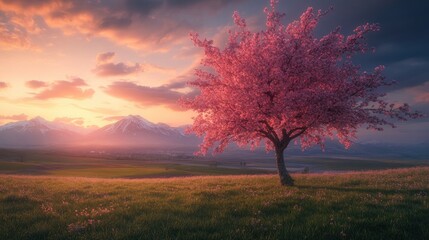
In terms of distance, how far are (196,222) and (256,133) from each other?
16.0 m

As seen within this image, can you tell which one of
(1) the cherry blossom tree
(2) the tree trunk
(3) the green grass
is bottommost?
(3) the green grass

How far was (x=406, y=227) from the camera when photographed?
11.6 metres

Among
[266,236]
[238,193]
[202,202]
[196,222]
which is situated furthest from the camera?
[238,193]

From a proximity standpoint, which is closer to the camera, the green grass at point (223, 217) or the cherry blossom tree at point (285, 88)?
the green grass at point (223, 217)

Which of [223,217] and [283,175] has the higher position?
[283,175]

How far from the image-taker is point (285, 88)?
23984 mm

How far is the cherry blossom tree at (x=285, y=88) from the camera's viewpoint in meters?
23.2

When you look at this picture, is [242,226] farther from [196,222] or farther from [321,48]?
[321,48]

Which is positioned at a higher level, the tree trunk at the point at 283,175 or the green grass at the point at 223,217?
the tree trunk at the point at 283,175

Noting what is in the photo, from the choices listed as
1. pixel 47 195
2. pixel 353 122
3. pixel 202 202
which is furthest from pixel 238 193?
pixel 47 195

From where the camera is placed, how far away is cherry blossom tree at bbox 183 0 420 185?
23234 mm

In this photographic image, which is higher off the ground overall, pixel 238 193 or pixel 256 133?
pixel 256 133

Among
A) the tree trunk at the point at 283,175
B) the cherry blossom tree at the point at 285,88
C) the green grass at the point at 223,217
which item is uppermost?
the cherry blossom tree at the point at 285,88

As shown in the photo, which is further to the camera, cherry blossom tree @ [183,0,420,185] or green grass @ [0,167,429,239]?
cherry blossom tree @ [183,0,420,185]
